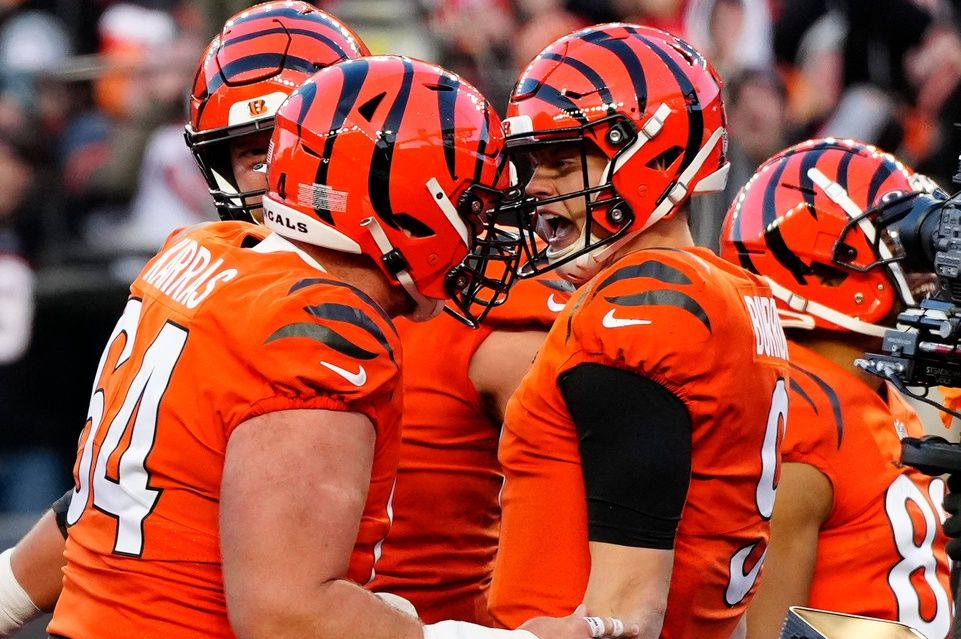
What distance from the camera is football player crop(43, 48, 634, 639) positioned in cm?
247

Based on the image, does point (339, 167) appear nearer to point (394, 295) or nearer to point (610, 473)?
point (394, 295)

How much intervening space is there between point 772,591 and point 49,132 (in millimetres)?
5217

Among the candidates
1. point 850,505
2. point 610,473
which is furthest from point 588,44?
point 850,505

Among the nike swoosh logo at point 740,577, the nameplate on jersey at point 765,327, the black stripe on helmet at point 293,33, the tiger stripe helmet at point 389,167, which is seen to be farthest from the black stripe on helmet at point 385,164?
the black stripe on helmet at point 293,33

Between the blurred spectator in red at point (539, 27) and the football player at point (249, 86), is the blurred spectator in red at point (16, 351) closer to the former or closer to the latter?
the blurred spectator in red at point (539, 27)

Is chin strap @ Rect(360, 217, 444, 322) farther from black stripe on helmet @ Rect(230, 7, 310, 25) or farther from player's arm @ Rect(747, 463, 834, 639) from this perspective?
black stripe on helmet @ Rect(230, 7, 310, 25)

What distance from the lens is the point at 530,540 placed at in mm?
2885

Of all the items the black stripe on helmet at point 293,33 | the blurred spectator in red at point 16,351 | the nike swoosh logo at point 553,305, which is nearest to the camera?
the nike swoosh logo at point 553,305

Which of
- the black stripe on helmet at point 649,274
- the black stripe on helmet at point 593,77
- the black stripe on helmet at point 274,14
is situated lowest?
the black stripe on helmet at point 649,274

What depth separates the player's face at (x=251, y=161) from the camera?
3.89 m

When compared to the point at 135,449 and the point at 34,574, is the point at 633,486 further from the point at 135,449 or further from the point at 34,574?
the point at 34,574

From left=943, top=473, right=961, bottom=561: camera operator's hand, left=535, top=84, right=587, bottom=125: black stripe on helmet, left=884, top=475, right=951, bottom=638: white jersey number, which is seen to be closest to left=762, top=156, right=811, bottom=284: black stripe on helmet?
left=884, top=475, right=951, bottom=638: white jersey number

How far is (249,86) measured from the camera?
3.93m

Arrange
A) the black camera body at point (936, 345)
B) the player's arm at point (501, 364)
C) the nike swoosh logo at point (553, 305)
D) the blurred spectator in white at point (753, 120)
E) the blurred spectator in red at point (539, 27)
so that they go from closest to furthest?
the black camera body at point (936, 345) → the player's arm at point (501, 364) → the nike swoosh logo at point (553, 305) → the blurred spectator in white at point (753, 120) → the blurred spectator in red at point (539, 27)
